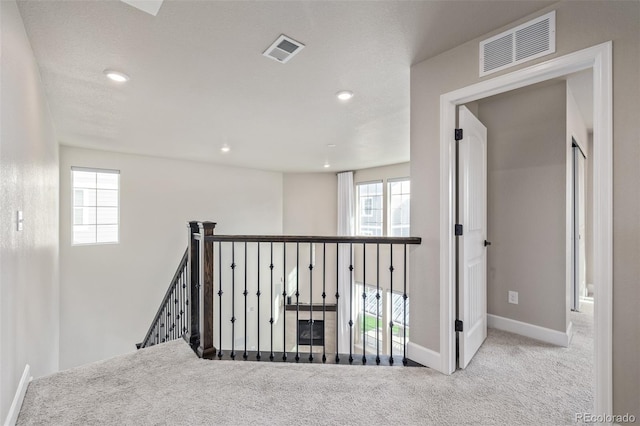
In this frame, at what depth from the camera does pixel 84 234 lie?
193 inches

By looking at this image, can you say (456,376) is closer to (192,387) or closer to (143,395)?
(192,387)

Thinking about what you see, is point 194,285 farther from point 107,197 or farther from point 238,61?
point 107,197

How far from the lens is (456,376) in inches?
82.0

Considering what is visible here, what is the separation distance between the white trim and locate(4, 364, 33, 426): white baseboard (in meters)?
2.40

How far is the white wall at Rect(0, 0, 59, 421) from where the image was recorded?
150 centimetres

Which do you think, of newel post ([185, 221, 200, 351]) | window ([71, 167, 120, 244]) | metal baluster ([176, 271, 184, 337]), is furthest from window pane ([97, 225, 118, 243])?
newel post ([185, 221, 200, 351])

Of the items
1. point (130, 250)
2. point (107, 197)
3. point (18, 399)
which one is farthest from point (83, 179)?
point (18, 399)

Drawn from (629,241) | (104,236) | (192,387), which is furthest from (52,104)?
(629,241)

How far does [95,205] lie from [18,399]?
4053 millimetres

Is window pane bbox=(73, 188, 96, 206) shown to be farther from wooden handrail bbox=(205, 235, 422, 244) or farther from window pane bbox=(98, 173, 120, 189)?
wooden handrail bbox=(205, 235, 422, 244)

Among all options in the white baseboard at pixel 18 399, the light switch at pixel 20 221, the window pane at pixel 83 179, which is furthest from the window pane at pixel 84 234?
the light switch at pixel 20 221

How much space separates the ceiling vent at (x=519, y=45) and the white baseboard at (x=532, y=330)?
7.45 feet

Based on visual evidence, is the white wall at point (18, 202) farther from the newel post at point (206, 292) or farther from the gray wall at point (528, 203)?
the gray wall at point (528, 203)

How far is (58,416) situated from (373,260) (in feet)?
20.4
